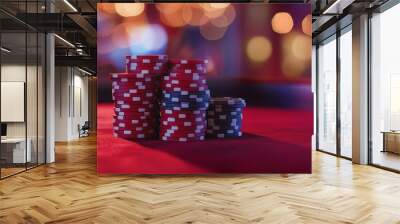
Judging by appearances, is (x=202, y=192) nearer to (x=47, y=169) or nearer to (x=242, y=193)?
(x=242, y=193)

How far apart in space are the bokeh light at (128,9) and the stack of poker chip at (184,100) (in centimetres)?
102

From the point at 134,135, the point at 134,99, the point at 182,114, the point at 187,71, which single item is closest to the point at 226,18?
the point at 187,71

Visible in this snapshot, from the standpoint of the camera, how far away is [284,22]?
5.98 m

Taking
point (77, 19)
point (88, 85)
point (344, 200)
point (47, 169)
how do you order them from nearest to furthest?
point (344, 200)
point (47, 169)
point (77, 19)
point (88, 85)

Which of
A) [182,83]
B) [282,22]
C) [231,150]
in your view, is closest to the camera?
[182,83]

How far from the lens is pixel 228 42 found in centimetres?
592

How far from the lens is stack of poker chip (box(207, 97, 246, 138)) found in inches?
228

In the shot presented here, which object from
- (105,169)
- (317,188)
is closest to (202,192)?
(317,188)

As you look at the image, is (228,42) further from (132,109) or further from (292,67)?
(132,109)

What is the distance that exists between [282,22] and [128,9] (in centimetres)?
242

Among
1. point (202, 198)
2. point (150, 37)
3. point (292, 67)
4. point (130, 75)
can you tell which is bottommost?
point (202, 198)

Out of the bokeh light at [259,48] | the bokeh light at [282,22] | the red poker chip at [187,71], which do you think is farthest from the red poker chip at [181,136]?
the bokeh light at [282,22]

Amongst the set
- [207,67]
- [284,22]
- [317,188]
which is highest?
[284,22]

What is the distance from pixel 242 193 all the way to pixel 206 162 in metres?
1.25
